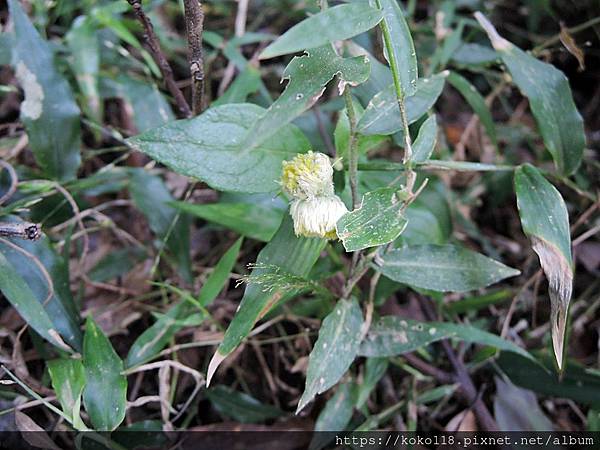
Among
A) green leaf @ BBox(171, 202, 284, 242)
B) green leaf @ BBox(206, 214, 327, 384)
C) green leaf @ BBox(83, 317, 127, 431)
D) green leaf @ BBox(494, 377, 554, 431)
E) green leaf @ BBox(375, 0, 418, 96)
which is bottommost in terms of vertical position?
green leaf @ BBox(494, 377, 554, 431)

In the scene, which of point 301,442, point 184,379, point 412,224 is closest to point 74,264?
point 184,379

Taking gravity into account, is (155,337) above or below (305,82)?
below

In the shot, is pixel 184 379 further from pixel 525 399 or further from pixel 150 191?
pixel 525 399

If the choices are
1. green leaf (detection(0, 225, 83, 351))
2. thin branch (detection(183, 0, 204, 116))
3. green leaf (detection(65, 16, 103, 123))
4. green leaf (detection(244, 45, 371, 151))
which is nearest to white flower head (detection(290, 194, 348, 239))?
green leaf (detection(244, 45, 371, 151))

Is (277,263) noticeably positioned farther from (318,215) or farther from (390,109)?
(390,109)

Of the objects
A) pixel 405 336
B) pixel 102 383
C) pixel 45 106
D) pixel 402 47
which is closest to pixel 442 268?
pixel 405 336

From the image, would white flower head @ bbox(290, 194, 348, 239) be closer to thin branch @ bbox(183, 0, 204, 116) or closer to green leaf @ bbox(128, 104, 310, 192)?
green leaf @ bbox(128, 104, 310, 192)

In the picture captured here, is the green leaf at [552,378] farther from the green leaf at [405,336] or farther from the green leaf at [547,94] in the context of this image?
the green leaf at [547,94]

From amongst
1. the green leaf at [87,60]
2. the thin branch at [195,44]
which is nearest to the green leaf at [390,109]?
the thin branch at [195,44]
